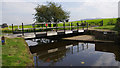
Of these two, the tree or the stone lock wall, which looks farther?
the tree

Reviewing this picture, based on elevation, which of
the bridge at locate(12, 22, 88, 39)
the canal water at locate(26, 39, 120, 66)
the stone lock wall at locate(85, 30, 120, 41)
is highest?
the bridge at locate(12, 22, 88, 39)

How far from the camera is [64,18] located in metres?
29.0

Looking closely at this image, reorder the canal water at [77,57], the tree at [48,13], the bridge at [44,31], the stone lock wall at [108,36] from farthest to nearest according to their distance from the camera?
1. the tree at [48,13]
2. the stone lock wall at [108,36]
3. the bridge at [44,31]
4. the canal water at [77,57]

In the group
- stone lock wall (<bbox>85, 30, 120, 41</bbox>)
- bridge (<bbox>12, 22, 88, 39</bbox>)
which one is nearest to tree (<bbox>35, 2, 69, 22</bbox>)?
bridge (<bbox>12, 22, 88, 39</bbox>)

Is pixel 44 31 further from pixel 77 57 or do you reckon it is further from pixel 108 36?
pixel 77 57

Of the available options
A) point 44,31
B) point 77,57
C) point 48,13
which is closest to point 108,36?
point 77,57

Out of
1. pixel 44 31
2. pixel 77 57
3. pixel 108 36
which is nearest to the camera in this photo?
pixel 77 57

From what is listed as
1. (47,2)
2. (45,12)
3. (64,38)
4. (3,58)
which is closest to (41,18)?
(45,12)

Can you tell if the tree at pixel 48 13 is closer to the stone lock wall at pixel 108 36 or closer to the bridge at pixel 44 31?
the bridge at pixel 44 31

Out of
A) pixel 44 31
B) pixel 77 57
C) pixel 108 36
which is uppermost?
pixel 44 31

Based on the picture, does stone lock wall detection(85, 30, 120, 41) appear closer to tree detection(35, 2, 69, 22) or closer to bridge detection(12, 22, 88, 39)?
bridge detection(12, 22, 88, 39)

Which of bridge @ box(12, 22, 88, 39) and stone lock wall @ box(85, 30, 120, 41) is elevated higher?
bridge @ box(12, 22, 88, 39)

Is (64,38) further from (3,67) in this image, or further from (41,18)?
(41,18)

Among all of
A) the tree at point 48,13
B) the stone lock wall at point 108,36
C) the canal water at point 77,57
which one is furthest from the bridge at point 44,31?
the tree at point 48,13
